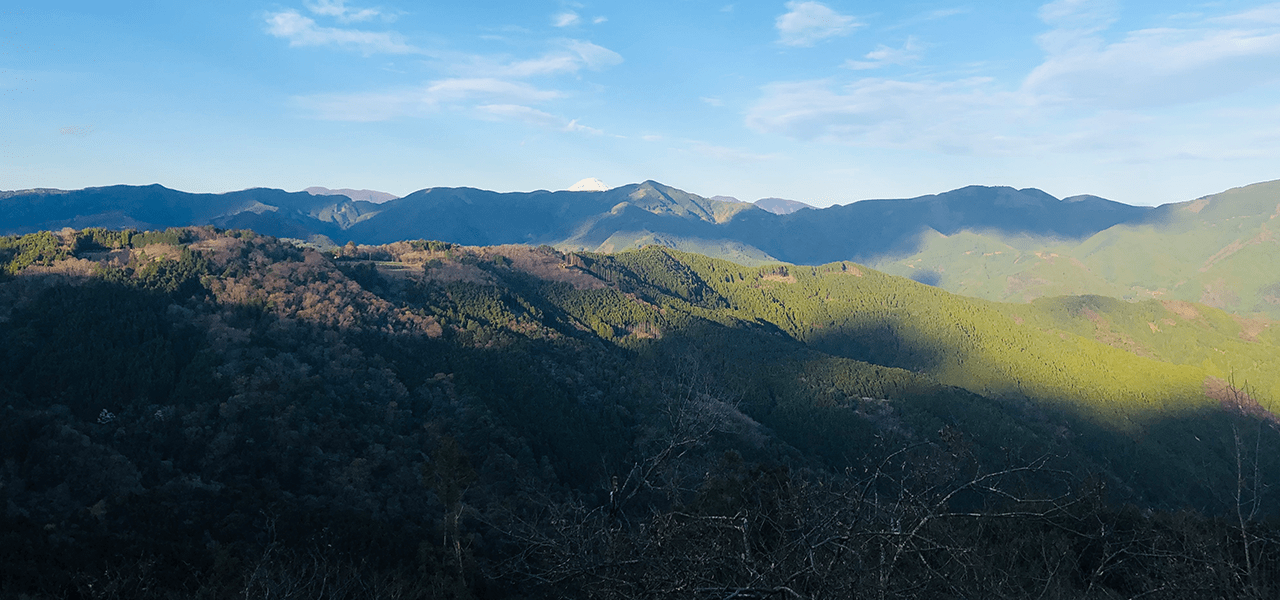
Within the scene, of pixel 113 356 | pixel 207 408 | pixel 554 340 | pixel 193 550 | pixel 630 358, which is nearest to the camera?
pixel 193 550

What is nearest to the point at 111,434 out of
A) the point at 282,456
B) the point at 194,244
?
the point at 282,456

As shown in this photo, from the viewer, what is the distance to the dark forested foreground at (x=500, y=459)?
11.8m

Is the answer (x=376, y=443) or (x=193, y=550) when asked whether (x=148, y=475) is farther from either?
(x=193, y=550)

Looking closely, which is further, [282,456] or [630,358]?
[630,358]

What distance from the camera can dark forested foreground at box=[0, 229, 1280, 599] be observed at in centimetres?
1175

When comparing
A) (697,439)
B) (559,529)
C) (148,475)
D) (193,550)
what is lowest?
(148,475)

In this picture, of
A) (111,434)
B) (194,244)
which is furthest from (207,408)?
(194,244)

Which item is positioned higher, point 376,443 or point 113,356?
point 113,356

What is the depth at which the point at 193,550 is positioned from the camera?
45.6 m

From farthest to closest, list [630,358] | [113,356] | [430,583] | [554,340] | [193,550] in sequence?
1. [630,358]
2. [554,340]
3. [113,356]
4. [193,550]
5. [430,583]

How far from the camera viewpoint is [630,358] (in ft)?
643

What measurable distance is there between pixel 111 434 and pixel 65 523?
37.3m

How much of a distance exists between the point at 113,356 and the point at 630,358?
126m

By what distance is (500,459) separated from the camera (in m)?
93.2
